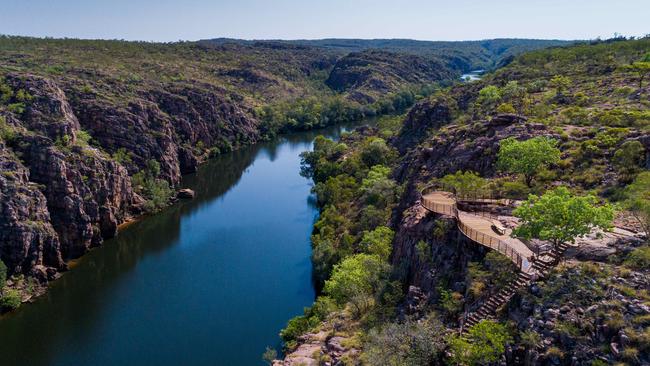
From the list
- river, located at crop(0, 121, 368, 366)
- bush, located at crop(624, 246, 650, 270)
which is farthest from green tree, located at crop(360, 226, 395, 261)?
bush, located at crop(624, 246, 650, 270)

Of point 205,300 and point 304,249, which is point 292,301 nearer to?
point 205,300

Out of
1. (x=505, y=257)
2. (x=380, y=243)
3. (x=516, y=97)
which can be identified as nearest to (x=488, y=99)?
(x=516, y=97)

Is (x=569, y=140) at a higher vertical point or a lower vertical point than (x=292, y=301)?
higher

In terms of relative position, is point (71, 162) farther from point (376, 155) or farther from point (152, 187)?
point (376, 155)

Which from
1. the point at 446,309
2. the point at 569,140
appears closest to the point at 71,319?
the point at 446,309

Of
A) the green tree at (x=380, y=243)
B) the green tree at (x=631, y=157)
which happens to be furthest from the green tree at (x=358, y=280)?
the green tree at (x=631, y=157)

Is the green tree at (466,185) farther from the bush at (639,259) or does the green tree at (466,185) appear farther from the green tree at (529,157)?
the bush at (639,259)
